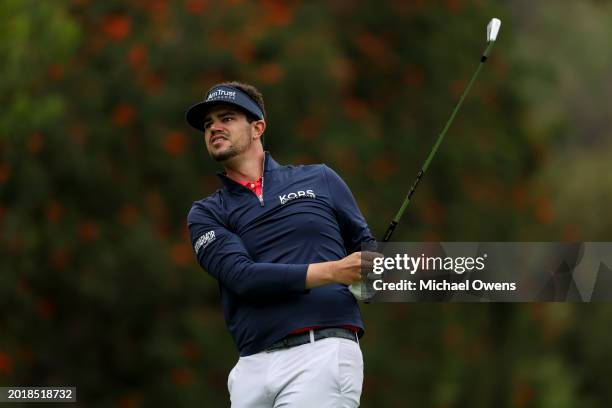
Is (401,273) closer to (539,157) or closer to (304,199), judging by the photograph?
(304,199)

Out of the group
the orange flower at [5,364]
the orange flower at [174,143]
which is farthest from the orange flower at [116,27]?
the orange flower at [5,364]

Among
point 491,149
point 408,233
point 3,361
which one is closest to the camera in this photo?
point 3,361

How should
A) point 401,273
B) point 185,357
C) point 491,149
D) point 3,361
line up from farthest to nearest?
point 491,149 < point 185,357 < point 3,361 < point 401,273

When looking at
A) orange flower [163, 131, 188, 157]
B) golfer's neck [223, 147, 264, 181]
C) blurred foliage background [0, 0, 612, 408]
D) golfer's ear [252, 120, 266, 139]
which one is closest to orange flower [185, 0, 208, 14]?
blurred foliage background [0, 0, 612, 408]

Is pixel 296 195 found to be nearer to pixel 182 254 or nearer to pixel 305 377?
pixel 305 377

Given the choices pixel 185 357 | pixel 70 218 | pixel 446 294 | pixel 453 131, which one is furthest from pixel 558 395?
pixel 446 294

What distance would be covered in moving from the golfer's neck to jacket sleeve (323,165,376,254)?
1.08 ft

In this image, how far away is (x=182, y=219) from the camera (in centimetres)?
2362

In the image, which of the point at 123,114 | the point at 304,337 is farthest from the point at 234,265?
the point at 123,114

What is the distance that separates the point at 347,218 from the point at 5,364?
43.9ft

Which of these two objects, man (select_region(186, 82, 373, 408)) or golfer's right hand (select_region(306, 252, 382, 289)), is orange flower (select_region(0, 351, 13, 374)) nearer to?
man (select_region(186, 82, 373, 408))

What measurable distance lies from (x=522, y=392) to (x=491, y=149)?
4135 millimetres

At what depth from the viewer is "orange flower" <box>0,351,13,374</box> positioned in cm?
2023

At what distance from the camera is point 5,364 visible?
20344 millimetres
